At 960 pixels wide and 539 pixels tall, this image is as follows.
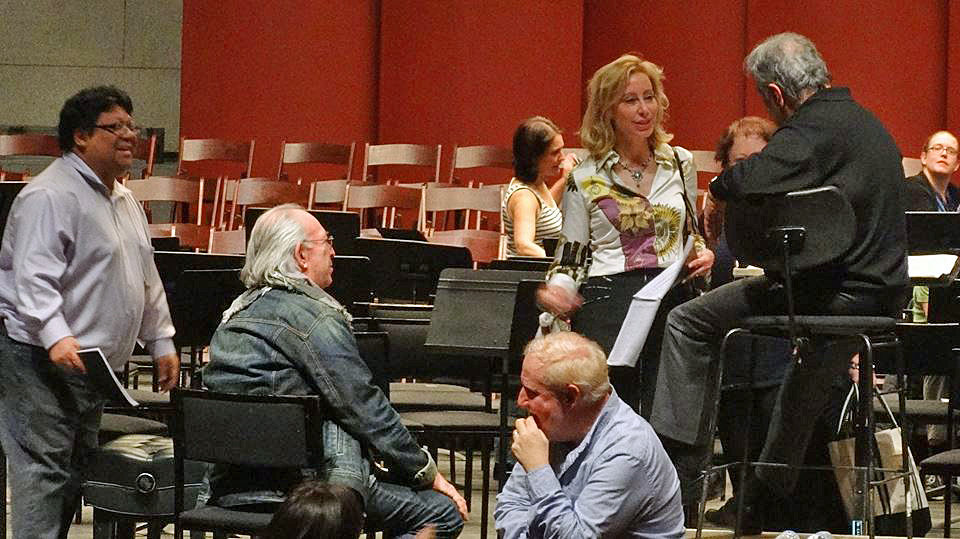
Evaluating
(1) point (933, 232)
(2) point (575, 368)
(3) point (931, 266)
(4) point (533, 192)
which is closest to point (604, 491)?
(2) point (575, 368)

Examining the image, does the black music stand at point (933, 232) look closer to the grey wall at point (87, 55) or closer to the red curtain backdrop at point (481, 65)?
the red curtain backdrop at point (481, 65)

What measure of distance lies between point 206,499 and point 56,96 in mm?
9412

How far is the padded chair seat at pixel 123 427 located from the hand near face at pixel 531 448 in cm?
194

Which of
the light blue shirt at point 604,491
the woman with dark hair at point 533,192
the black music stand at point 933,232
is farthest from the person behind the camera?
the woman with dark hair at point 533,192

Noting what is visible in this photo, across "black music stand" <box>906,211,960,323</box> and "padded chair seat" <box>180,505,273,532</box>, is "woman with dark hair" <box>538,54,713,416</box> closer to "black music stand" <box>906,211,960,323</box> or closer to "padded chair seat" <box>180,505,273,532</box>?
"black music stand" <box>906,211,960,323</box>

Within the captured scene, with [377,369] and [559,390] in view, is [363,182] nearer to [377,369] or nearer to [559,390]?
[377,369]

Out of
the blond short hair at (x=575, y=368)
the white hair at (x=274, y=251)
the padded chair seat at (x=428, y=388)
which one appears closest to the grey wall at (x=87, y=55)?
the padded chair seat at (x=428, y=388)

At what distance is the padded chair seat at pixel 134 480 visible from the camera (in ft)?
13.6

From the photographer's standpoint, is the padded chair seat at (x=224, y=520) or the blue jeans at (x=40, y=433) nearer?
the padded chair seat at (x=224, y=520)

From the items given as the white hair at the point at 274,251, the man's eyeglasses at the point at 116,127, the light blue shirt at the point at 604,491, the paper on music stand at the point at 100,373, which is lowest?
the light blue shirt at the point at 604,491

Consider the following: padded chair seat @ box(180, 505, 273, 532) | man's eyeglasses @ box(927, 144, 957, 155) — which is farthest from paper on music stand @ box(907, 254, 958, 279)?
man's eyeglasses @ box(927, 144, 957, 155)

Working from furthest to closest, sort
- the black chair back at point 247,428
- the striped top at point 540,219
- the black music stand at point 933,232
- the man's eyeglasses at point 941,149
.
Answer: the man's eyeglasses at point 941,149 → the striped top at point 540,219 → the black music stand at point 933,232 → the black chair back at point 247,428

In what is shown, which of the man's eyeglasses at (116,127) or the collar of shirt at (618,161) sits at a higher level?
the man's eyeglasses at (116,127)

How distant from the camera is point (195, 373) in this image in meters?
5.16
